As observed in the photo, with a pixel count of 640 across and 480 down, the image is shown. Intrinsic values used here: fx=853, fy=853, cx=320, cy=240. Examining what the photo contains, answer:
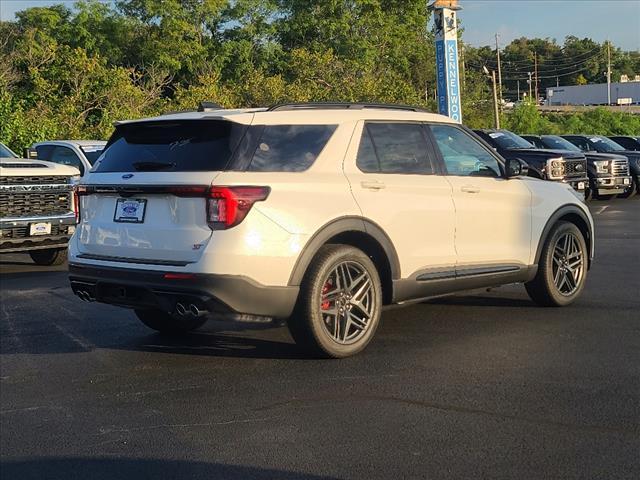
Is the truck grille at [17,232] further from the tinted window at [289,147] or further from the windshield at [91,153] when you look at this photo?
the tinted window at [289,147]

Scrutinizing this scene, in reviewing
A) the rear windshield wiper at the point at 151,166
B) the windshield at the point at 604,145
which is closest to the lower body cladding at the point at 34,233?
the rear windshield wiper at the point at 151,166

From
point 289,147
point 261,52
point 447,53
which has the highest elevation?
point 261,52

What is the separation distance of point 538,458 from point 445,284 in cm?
280

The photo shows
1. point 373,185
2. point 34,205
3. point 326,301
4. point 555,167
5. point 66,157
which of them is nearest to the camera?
point 326,301

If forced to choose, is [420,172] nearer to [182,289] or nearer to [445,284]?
[445,284]

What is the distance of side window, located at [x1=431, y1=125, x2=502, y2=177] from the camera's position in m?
7.27

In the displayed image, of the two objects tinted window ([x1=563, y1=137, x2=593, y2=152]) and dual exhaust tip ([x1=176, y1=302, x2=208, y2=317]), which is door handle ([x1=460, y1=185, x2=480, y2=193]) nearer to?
dual exhaust tip ([x1=176, y1=302, x2=208, y2=317])

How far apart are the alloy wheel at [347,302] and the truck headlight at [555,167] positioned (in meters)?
15.1

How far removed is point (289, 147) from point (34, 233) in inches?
270

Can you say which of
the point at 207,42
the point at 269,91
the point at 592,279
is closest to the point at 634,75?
the point at 207,42

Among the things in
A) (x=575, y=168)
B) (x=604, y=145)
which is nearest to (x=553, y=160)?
(x=575, y=168)

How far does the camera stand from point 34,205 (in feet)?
39.7

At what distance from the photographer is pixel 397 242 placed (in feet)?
21.7

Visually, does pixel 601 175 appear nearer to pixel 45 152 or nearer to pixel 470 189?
pixel 45 152
